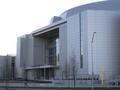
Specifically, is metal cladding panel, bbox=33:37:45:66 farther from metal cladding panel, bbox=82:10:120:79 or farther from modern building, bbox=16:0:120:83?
metal cladding panel, bbox=82:10:120:79

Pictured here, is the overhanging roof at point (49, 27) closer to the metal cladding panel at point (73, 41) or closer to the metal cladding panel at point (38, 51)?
Answer: the metal cladding panel at point (38, 51)

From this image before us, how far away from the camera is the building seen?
156 m

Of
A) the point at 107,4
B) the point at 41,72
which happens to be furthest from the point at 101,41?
the point at 41,72

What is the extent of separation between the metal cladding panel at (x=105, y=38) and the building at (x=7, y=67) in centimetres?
5629

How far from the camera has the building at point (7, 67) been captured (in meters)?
156

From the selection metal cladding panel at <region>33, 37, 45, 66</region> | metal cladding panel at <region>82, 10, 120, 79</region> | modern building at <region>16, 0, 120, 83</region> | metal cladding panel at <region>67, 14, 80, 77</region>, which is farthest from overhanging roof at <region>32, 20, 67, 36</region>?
metal cladding panel at <region>82, 10, 120, 79</region>

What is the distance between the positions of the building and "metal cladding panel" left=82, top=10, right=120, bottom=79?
Answer: 56.3 meters

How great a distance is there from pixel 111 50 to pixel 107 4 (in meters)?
23.7

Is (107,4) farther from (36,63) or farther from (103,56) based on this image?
(36,63)

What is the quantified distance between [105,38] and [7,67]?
214 feet

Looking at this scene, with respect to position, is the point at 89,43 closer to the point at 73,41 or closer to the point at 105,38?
the point at 105,38

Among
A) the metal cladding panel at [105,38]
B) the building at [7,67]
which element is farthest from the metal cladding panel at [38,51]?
the metal cladding panel at [105,38]

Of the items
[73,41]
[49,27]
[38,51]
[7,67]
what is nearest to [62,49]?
[73,41]

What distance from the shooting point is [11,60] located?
182625mm
